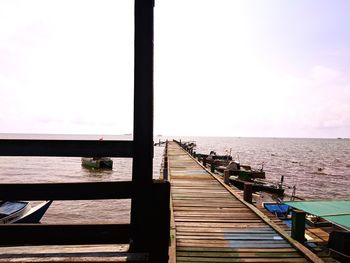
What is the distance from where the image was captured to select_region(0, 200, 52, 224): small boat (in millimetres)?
12078

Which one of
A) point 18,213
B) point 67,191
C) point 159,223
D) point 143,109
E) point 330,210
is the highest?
point 143,109

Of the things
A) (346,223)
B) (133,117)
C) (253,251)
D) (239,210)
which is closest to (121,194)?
(133,117)

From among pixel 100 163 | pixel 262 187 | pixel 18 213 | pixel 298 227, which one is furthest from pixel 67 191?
pixel 100 163

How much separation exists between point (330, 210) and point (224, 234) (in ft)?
21.3

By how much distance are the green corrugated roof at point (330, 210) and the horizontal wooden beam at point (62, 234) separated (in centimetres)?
941

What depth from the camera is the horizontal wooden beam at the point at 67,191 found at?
242 cm

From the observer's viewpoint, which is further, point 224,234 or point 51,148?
point 224,234

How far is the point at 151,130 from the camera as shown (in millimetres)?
2490

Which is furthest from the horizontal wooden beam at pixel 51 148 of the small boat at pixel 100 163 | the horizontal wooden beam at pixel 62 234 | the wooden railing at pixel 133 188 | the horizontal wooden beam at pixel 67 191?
the small boat at pixel 100 163

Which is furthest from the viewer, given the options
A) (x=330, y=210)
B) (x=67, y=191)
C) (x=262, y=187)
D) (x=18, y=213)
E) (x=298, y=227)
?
(x=262, y=187)

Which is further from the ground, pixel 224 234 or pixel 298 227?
pixel 298 227

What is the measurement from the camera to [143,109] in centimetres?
248

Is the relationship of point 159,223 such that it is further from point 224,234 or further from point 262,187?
point 262,187

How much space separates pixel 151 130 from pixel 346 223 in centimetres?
967
